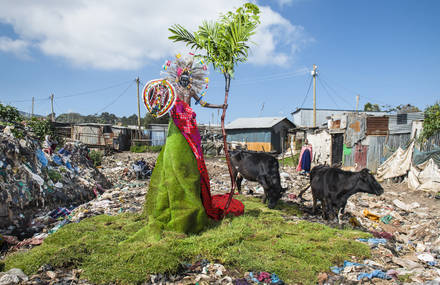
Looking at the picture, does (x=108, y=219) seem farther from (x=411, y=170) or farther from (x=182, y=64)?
(x=411, y=170)

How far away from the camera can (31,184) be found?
6.20 metres

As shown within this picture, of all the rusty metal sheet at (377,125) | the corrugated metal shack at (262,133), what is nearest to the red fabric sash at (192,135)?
the rusty metal sheet at (377,125)

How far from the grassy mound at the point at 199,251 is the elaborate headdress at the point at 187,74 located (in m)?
2.17

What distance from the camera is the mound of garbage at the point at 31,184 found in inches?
214

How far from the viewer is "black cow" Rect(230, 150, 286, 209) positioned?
6176 mm

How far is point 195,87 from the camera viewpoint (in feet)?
14.7

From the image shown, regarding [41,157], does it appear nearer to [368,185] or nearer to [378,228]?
[368,185]

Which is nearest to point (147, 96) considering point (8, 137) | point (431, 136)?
point (8, 137)

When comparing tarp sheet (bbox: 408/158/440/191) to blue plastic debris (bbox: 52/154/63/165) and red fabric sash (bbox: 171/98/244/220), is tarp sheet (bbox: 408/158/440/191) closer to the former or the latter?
red fabric sash (bbox: 171/98/244/220)

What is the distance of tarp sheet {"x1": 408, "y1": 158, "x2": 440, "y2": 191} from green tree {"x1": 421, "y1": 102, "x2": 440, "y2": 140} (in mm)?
1349

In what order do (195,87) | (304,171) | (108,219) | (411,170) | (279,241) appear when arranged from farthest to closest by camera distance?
(304,171)
(411,170)
(108,219)
(195,87)
(279,241)

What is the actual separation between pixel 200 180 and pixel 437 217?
20.8ft

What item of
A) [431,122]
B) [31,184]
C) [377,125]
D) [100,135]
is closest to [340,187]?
[31,184]

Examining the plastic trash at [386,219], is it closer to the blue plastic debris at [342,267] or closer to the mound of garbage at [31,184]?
the blue plastic debris at [342,267]
